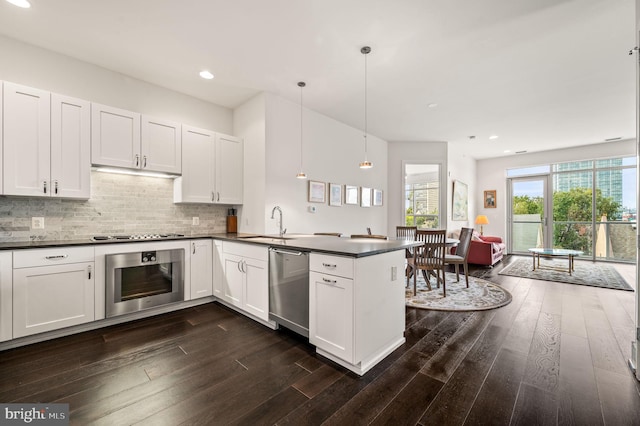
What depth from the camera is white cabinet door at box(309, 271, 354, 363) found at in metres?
1.95

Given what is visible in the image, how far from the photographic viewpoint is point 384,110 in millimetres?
4488

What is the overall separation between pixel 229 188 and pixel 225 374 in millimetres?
2602

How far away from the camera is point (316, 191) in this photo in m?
4.41

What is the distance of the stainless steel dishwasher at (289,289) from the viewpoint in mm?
2314

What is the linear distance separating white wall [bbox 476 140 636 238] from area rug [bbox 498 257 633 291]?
1806 mm

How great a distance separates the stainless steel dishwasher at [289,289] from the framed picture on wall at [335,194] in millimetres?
2260

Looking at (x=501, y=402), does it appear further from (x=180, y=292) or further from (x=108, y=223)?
(x=108, y=223)

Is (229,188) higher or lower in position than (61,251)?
higher

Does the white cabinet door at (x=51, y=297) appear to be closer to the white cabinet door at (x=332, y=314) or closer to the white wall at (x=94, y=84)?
the white wall at (x=94, y=84)

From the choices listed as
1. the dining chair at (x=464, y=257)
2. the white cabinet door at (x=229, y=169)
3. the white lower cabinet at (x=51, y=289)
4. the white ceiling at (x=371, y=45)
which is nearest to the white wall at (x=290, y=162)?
the white cabinet door at (x=229, y=169)

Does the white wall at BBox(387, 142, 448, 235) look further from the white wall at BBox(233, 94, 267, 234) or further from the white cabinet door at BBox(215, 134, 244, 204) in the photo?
the white cabinet door at BBox(215, 134, 244, 204)

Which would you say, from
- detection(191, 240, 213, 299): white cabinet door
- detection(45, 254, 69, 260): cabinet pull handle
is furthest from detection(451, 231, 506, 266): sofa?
detection(45, 254, 69, 260): cabinet pull handle

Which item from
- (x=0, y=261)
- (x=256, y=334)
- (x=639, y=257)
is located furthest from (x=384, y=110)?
(x=0, y=261)

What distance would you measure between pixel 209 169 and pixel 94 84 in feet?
5.03
